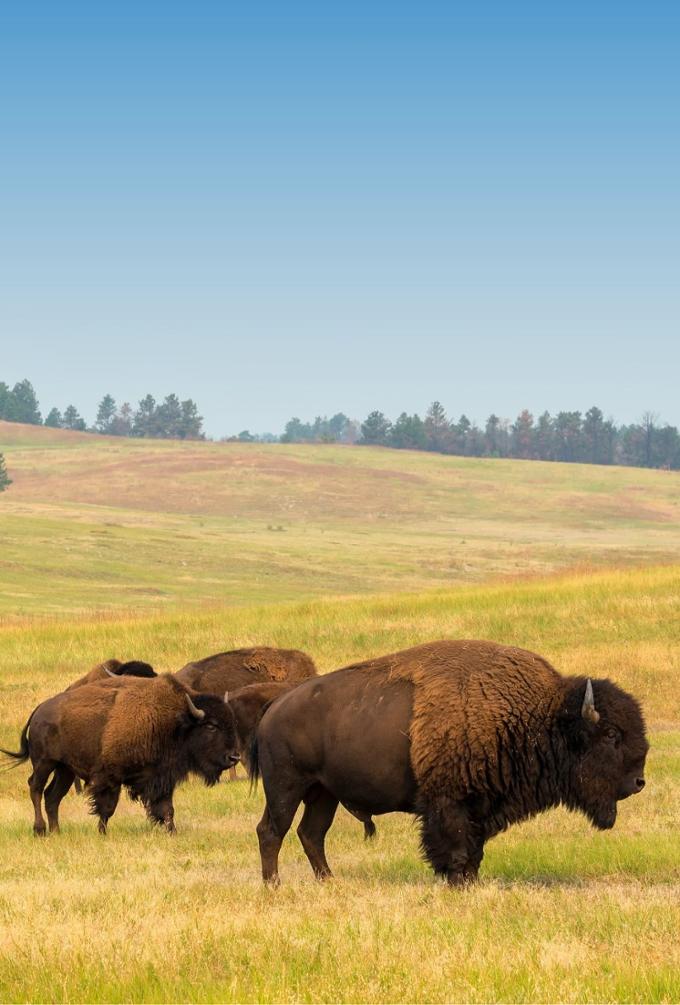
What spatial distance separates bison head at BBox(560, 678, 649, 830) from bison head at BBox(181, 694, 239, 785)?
15.1 feet

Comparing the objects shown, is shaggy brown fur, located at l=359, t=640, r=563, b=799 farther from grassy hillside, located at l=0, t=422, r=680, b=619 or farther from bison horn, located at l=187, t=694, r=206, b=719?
grassy hillside, located at l=0, t=422, r=680, b=619

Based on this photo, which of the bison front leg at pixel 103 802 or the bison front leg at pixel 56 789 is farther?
the bison front leg at pixel 56 789

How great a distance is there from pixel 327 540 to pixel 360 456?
210 ft

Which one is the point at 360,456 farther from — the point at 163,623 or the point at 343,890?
the point at 343,890

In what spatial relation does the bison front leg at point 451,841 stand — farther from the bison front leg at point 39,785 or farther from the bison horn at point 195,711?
the bison front leg at point 39,785

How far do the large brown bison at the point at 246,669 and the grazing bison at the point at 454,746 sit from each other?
827 cm

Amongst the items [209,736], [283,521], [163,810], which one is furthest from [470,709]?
[283,521]

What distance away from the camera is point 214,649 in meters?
28.3

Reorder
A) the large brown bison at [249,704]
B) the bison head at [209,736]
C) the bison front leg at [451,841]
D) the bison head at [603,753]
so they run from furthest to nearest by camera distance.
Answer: the large brown bison at [249,704] → the bison head at [209,736] → the bison head at [603,753] → the bison front leg at [451,841]

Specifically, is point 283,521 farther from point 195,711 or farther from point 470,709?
point 470,709

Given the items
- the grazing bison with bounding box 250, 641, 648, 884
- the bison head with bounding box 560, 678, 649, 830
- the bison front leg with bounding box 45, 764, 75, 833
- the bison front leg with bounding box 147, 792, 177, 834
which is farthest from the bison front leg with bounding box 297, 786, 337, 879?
the bison front leg with bounding box 45, 764, 75, 833

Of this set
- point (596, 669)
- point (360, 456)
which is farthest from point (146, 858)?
point (360, 456)

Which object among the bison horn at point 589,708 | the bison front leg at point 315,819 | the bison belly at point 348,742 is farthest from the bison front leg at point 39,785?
the bison horn at point 589,708

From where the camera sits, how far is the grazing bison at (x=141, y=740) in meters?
13.4
